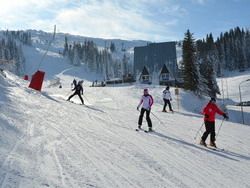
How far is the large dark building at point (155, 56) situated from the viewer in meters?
85.9

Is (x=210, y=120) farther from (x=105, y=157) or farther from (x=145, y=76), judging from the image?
(x=145, y=76)

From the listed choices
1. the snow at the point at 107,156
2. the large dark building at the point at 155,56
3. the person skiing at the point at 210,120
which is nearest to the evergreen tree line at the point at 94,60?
the large dark building at the point at 155,56

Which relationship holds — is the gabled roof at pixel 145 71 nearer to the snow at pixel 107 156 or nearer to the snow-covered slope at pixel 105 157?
the snow at pixel 107 156

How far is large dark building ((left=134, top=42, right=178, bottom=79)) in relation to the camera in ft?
282

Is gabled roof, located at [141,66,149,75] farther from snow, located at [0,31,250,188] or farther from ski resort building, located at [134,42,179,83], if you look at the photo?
snow, located at [0,31,250,188]

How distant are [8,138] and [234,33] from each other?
150 metres

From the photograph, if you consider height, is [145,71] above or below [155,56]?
below

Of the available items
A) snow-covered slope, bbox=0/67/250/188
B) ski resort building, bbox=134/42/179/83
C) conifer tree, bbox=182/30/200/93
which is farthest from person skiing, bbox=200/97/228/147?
ski resort building, bbox=134/42/179/83

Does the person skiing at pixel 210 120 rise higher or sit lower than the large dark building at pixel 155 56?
lower

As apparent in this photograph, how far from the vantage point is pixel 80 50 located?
187 metres

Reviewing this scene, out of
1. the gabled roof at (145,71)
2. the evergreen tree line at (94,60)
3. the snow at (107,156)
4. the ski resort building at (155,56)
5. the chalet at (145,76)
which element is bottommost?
the snow at (107,156)

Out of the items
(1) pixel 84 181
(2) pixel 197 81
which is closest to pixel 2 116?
(1) pixel 84 181

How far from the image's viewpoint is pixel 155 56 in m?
88.4

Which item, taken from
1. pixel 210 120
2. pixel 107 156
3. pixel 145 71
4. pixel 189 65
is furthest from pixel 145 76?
pixel 107 156
